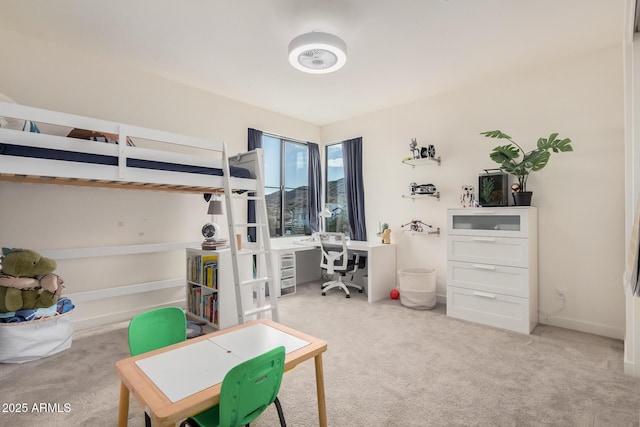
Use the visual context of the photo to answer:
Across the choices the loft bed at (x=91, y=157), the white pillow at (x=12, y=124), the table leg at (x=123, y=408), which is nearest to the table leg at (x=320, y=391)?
the table leg at (x=123, y=408)

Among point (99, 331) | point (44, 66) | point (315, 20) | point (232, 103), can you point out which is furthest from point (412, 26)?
point (99, 331)

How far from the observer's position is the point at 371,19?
246cm

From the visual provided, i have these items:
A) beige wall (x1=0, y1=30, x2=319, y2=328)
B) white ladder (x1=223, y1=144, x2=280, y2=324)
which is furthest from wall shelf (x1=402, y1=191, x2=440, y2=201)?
beige wall (x1=0, y1=30, x2=319, y2=328)

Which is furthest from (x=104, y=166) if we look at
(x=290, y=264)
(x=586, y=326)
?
(x=586, y=326)

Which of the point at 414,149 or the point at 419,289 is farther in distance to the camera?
the point at 414,149

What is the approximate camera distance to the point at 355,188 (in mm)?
4875

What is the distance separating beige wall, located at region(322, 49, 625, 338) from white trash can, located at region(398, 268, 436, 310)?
34 cm

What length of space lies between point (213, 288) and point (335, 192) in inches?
112

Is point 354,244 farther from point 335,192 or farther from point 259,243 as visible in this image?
point 259,243

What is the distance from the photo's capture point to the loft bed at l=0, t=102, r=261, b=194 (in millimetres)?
1768

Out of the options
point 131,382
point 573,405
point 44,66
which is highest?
point 44,66

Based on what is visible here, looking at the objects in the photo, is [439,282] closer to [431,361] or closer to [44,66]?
[431,361]

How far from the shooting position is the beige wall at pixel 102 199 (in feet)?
9.05

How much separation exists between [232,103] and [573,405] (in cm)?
442
